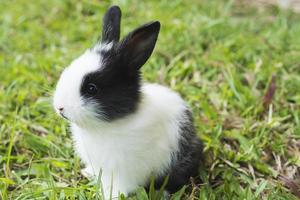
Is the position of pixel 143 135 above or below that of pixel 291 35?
above

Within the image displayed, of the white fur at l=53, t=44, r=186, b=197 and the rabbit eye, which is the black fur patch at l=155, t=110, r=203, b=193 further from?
the rabbit eye

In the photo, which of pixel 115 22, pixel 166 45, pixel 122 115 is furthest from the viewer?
pixel 166 45

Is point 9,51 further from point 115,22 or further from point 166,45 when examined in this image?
point 115,22

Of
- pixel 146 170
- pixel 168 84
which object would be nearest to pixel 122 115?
pixel 146 170

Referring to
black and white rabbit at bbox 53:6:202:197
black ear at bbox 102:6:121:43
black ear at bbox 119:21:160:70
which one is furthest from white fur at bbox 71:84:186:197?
black ear at bbox 102:6:121:43

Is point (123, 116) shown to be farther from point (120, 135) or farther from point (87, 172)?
point (87, 172)

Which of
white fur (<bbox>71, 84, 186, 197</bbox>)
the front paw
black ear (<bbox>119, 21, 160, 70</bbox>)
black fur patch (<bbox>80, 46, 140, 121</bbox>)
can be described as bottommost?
the front paw
